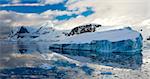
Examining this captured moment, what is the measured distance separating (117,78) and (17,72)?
606 centimetres

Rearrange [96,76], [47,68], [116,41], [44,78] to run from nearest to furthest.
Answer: [44,78] → [96,76] → [47,68] → [116,41]

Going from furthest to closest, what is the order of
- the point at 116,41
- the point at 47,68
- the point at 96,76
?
the point at 116,41 < the point at 47,68 < the point at 96,76

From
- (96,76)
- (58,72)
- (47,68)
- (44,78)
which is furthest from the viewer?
(47,68)

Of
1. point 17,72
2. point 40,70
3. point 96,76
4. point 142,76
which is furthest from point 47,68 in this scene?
point 142,76

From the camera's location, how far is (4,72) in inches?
838

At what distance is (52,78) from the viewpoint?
19.5 metres

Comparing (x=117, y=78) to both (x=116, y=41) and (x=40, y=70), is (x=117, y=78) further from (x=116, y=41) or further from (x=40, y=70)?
(x=116, y=41)

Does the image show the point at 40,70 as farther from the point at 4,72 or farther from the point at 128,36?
the point at 128,36

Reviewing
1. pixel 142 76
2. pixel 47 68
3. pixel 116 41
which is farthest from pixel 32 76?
pixel 116 41

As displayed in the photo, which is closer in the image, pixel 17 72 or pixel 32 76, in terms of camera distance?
pixel 32 76

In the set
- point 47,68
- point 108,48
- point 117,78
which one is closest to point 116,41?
point 108,48

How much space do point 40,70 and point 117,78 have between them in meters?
5.44

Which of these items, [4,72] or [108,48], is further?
[108,48]

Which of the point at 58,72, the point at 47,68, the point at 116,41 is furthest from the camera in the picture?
the point at 116,41
